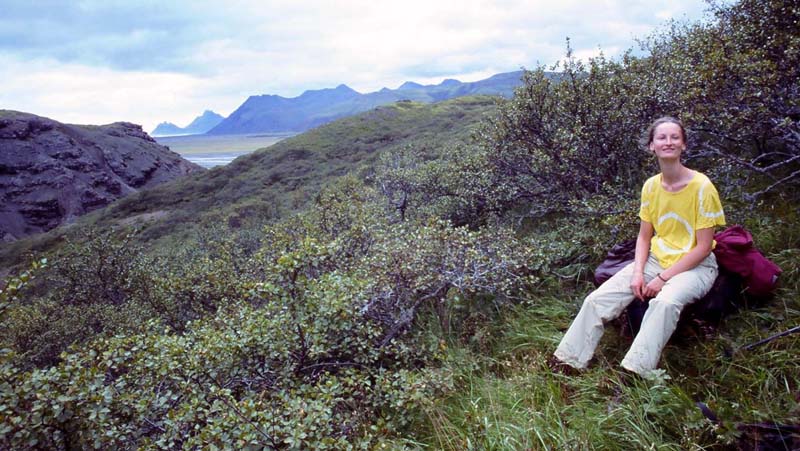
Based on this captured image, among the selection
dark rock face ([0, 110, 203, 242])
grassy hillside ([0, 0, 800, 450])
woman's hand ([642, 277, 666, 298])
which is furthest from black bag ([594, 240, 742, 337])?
dark rock face ([0, 110, 203, 242])

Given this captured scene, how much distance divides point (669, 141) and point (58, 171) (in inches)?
3063

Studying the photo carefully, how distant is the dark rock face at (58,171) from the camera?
57.8 metres

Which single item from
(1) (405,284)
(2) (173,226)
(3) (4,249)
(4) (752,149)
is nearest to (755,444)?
(1) (405,284)

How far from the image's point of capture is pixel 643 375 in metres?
3.34

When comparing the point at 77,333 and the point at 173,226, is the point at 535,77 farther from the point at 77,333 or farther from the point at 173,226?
the point at 173,226

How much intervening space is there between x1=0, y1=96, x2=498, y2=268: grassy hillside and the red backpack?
1129 inches

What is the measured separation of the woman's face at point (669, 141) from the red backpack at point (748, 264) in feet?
3.04

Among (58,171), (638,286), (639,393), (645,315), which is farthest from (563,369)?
(58,171)

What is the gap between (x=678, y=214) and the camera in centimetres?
387

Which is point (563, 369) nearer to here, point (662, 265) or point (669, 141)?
point (662, 265)

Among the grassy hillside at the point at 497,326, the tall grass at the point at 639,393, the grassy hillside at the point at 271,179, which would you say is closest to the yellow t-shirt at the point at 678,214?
the grassy hillside at the point at 497,326

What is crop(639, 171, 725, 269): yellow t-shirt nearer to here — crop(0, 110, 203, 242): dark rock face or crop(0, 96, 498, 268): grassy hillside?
crop(0, 96, 498, 268): grassy hillside

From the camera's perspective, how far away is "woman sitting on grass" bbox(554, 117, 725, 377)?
3451mm

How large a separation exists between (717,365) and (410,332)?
3.36 m
